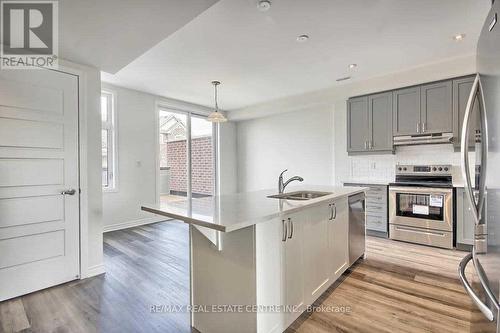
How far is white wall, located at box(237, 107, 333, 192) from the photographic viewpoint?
5.27 meters

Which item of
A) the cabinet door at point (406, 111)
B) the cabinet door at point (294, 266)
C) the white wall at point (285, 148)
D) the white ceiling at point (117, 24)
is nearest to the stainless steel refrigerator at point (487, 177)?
the cabinet door at point (294, 266)

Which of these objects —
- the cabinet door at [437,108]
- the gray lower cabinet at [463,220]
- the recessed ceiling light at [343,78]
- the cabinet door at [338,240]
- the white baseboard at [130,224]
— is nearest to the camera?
the cabinet door at [338,240]

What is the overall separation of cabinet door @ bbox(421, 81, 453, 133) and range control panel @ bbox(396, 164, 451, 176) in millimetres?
577

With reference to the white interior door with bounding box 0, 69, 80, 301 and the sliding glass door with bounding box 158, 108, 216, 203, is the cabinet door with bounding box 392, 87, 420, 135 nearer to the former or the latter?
the sliding glass door with bounding box 158, 108, 216, 203

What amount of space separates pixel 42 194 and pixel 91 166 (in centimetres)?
51

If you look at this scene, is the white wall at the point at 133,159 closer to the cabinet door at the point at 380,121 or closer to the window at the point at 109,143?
the window at the point at 109,143

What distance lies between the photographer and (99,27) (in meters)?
1.98

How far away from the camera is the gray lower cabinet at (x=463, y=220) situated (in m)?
3.24

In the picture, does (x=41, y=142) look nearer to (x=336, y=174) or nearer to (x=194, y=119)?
(x=194, y=119)

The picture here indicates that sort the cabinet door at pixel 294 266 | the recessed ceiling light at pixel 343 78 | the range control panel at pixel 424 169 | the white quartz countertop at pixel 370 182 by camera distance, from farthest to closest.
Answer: the recessed ceiling light at pixel 343 78 < the white quartz countertop at pixel 370 182 < the range control panel at pixel 424 169 < the cabinet door at pixel 294 266

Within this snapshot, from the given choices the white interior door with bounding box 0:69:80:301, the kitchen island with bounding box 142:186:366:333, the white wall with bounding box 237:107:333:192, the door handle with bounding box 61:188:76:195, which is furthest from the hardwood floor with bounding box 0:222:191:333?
the white wall with bounding box 237:107:333:192

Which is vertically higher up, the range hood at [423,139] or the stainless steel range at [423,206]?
the range hood at [423,139]

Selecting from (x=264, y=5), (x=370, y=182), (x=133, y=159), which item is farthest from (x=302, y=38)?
(x=133, y=159)

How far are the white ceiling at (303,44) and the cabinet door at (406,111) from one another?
41 cm
